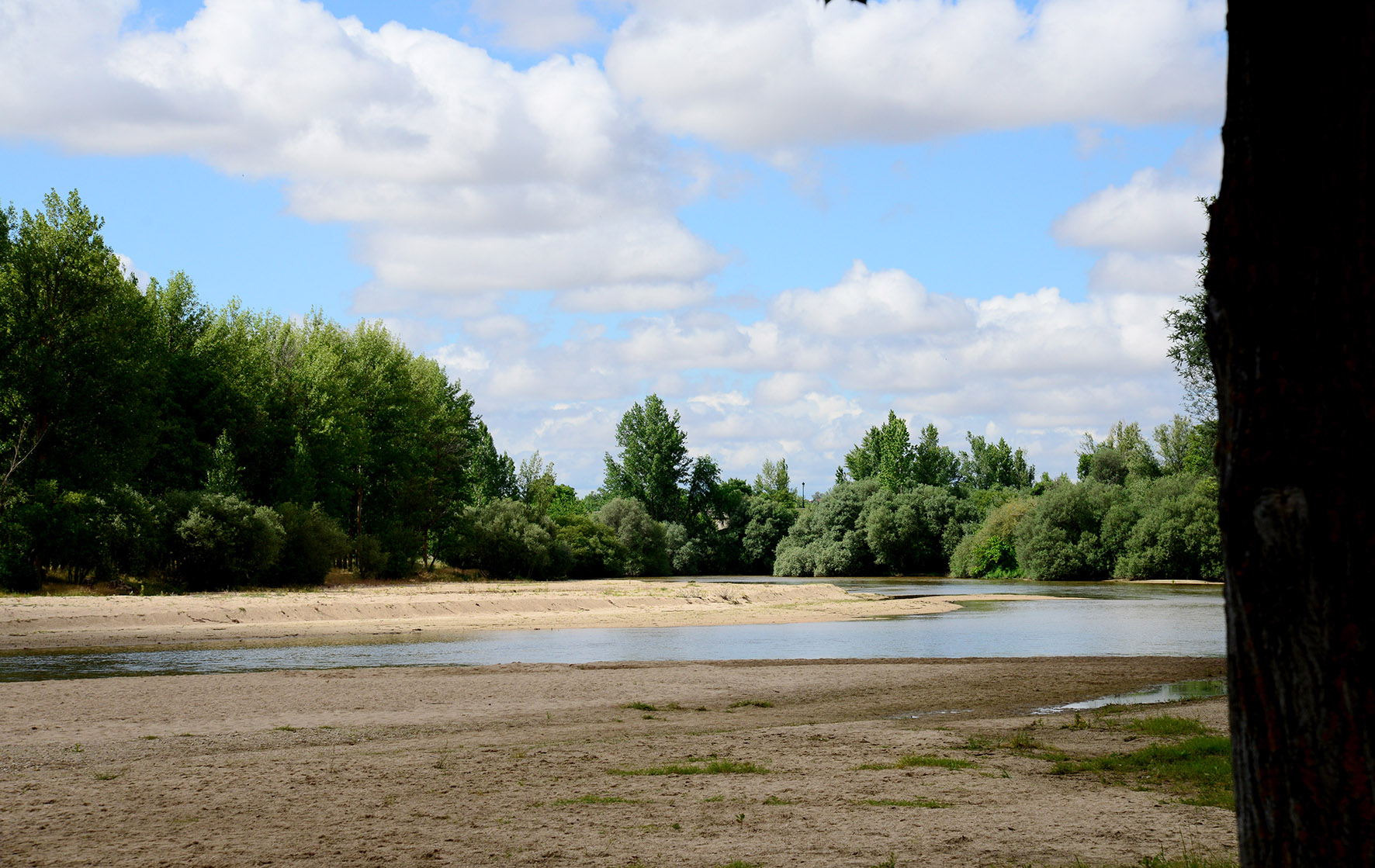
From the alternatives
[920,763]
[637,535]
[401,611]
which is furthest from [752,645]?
[637,535]

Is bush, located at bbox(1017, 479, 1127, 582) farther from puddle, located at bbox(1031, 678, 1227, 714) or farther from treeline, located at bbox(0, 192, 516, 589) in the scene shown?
puddle, located at bbox(1031, 678, 1227, 714)

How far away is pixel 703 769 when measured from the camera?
10.8m

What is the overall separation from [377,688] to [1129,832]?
13891 mm

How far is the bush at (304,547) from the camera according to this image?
50156mm

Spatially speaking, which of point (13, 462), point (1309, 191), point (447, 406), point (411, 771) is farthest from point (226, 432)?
point (1309, 191)

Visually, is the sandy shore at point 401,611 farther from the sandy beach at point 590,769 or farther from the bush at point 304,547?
the sandy beach at point 590,769

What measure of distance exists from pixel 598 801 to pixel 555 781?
3.44 ft

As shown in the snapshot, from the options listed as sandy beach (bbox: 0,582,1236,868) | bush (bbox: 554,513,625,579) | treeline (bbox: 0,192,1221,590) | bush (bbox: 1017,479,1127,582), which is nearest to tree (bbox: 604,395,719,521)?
treeline (bbox: 0,192,1221,590)

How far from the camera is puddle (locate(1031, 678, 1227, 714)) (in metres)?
16.7

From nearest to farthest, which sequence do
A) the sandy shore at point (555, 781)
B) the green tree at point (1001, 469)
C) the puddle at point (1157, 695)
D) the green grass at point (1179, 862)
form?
the green grass at point (1179, 862), the sandy shore at point (555, 781), the puddle at point (1157, 695), the green tree at point (1001, 469)

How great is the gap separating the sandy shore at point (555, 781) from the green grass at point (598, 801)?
0.13ft

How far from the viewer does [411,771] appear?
10672 mm

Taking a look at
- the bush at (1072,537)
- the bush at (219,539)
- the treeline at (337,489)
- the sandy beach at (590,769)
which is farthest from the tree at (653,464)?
the sandy beach at (590,769)

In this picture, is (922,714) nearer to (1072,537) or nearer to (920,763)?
(920,763)
